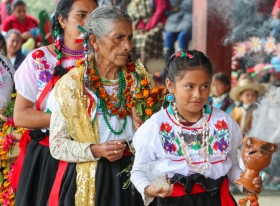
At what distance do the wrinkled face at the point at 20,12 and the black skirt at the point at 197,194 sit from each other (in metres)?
7.84

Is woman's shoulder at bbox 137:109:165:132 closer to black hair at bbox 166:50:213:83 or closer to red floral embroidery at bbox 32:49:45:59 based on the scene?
black hair at bbox 166:50:213:83

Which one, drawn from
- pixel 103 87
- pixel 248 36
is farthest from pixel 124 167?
pixel 248 36

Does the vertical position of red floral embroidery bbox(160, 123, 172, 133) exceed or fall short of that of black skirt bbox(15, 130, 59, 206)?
it exceeds it

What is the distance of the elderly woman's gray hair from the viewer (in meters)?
3.71

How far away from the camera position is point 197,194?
3.35 metres

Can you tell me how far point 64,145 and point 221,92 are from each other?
13.1ft

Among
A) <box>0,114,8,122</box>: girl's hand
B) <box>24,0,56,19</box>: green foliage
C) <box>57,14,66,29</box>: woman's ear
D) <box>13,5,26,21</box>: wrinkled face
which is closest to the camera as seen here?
<box>57,14,66,29</box>: woman's ear

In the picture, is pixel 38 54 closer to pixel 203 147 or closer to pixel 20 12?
pixel 203 147

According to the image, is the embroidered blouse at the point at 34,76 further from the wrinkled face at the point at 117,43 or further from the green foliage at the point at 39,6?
the green foliage at the point at 39,6

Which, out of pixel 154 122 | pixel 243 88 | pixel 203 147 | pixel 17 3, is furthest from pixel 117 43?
pixel 17 3

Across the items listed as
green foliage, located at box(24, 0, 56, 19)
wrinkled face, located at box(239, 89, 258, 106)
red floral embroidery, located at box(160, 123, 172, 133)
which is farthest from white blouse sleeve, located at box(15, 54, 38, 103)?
green foliage, located at box(24, 0, 56, 19)

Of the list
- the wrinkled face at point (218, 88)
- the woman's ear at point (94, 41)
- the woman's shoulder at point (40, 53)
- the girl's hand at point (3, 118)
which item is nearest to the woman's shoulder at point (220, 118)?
the woman's ear at point (94, 41)

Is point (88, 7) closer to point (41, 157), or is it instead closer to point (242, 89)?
point (41, 157)

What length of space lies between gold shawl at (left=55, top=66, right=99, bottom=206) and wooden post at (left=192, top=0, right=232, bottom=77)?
3.25m
